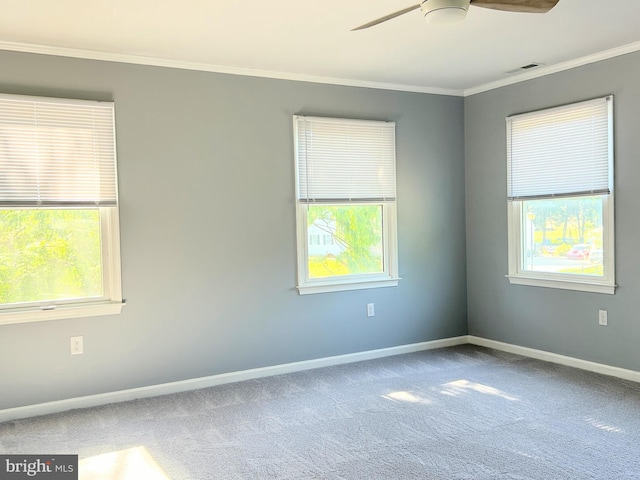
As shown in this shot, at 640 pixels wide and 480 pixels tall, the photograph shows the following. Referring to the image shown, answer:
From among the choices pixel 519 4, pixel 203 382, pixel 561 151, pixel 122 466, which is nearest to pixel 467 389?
pixel 203 382

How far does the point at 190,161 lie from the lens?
13.6 feet

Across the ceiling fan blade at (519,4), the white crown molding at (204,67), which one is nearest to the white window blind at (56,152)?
the white crown molding at (204,67)

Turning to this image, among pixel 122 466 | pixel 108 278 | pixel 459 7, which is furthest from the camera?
pixel 108 278

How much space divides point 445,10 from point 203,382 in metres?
3.09

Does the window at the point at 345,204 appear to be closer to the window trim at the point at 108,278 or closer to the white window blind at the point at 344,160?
the white window blind at the point at 344,160

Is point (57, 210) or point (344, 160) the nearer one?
point (57, 210)

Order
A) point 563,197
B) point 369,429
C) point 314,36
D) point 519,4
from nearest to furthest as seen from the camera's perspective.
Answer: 1. point 519,4
2. point 369,429
3. point 314,36
4. point 563,197

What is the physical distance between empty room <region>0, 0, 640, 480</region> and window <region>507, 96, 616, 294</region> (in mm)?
19

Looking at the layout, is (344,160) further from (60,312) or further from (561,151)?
(60,312)

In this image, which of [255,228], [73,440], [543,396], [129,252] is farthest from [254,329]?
[543,396]

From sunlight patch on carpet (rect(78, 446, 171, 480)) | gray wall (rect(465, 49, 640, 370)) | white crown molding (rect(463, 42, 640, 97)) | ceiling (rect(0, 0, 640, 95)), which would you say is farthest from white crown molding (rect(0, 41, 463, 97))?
sunlight patch on carpet (rect(78, 446, 171, 480))

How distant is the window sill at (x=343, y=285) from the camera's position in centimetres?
462

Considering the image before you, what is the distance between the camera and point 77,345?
382cm

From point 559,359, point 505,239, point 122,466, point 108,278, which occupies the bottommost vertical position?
point 122,466
